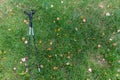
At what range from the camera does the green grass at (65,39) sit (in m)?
4.85

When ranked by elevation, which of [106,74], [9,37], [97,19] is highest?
[97,19]

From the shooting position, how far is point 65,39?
5227mm

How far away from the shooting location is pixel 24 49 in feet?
16.6

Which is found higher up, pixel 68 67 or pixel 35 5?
pixel 35 5

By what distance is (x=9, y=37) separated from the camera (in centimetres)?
523

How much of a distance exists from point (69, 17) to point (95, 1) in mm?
900

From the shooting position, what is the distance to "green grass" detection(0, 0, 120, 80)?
4.85 meters

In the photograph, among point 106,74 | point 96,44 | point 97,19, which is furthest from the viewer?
point 97,19

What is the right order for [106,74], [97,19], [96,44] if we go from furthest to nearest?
[97,19] → [96,44] → [106,74]

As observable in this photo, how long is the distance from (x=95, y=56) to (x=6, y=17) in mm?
2381

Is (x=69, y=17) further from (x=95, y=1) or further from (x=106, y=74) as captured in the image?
(x=106, y=74)

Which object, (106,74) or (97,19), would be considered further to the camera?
(97,19)

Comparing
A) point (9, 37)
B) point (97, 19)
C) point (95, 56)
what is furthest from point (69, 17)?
point (9, 37)

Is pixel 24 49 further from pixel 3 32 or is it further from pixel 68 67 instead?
pixel 68 67
